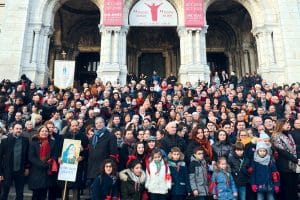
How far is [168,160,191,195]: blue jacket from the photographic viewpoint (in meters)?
5.75

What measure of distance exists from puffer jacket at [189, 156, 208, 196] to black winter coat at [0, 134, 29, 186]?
3.48m

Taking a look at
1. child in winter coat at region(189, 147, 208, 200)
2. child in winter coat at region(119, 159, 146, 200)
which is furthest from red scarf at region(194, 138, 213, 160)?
child in winter coat at region(119, 159, 146, 200)

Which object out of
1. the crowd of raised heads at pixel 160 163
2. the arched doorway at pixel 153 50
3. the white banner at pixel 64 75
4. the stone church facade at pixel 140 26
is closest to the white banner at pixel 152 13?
the stone church facade at pixel 140 26

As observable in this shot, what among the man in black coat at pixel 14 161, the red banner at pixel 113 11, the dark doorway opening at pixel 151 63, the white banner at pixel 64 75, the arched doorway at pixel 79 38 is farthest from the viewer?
the dark doorway opening at pixel 151 63

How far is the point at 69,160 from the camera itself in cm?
604

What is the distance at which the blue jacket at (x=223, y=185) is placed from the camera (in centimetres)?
561

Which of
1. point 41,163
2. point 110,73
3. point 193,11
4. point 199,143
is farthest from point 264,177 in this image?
point 193,11

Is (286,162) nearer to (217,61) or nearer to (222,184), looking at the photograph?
(222,184)

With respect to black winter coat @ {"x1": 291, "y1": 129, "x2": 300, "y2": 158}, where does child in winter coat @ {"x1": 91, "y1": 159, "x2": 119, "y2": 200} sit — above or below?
below

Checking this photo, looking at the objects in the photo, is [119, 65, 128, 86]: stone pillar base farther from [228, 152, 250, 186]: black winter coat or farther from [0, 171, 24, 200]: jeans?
[228, 152, 250, 186]: black winter coat

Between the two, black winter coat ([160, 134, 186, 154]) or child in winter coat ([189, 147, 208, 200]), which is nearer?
child in winter coat ([189, 147, 208, 200])

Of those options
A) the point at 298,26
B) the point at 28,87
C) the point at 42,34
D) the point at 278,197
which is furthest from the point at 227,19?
the point at 278,197

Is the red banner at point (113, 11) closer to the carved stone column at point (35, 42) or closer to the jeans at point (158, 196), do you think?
the carved stone column at point (35, 42)

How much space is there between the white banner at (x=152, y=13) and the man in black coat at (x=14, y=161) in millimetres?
13091
